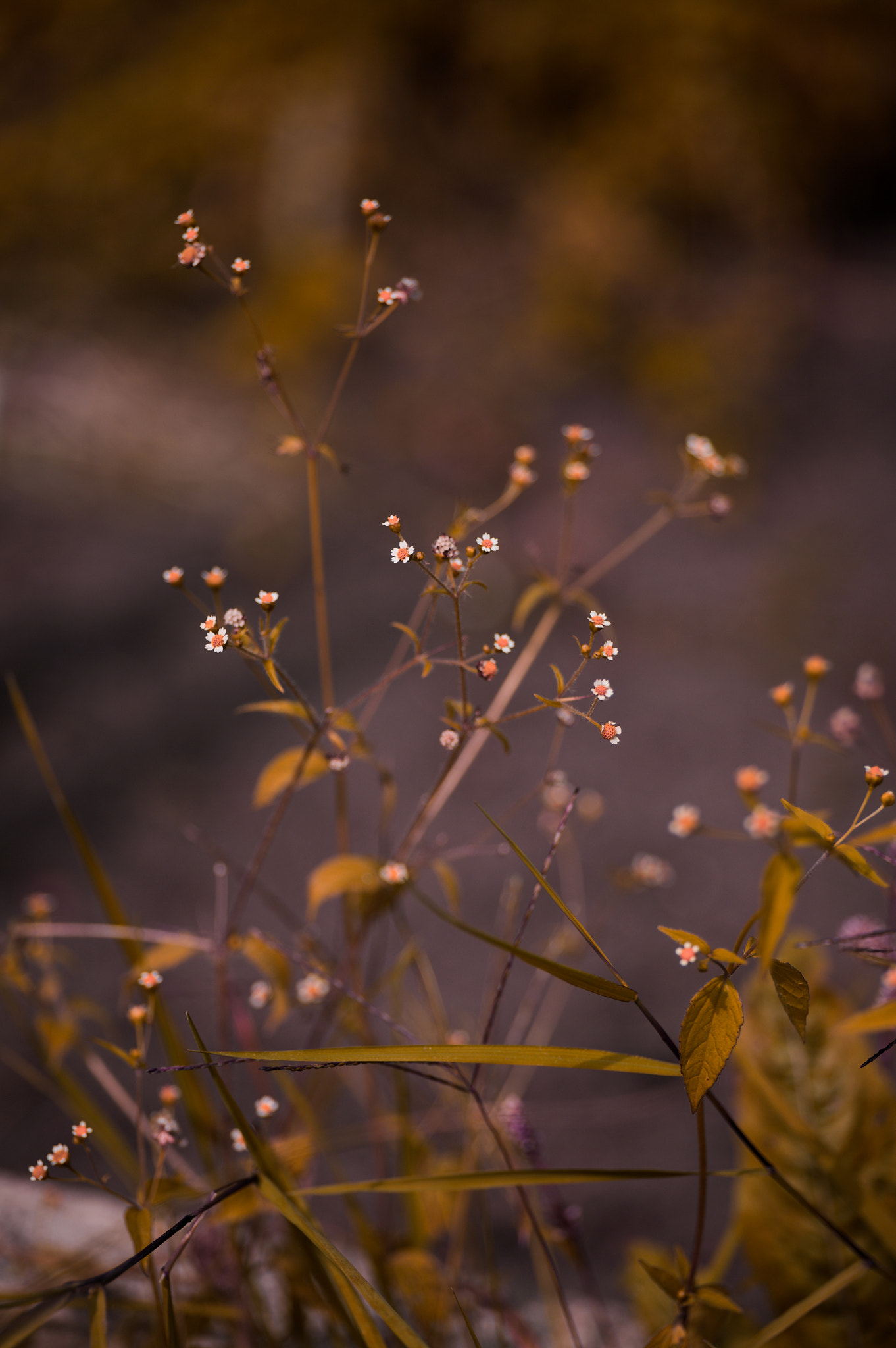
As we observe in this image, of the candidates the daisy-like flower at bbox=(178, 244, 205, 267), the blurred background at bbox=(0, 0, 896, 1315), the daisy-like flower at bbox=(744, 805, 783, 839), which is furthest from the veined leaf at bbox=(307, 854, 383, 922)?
the blurred background at bbox=(0, 0, 896, 1315)

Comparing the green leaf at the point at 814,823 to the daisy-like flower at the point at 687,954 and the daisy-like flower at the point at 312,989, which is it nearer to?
the daisy-like flower at the point at 687,954

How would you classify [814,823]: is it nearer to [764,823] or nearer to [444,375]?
[764,823]

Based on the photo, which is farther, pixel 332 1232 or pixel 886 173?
pixel 886 173

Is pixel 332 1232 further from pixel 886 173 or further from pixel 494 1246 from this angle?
pixel 886 173

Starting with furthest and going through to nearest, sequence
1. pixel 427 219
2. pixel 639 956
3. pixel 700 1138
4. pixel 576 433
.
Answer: pixel 427 219 → pixel 639 956 → pixel 576 433 → pixel 700 1138

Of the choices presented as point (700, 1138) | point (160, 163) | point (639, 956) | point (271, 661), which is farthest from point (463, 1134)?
point (160, 163)

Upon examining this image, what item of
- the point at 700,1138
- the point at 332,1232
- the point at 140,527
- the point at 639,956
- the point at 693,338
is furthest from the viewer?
the point at 693,338
